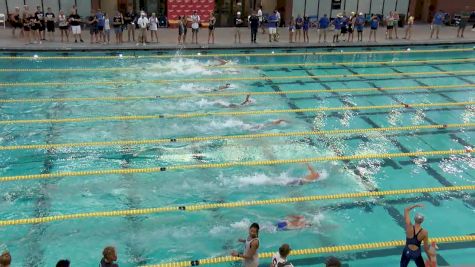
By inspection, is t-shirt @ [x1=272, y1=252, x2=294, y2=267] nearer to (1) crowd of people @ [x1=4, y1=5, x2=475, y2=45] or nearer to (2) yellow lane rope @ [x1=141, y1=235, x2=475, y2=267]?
(2) yellow lane rope @ [x1=141, y1=235, x2=475, y2=267]

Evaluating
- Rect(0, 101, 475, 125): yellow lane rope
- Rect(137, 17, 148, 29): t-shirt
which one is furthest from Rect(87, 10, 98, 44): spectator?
Rect(0, 101, 475, 125): yellow lane rope

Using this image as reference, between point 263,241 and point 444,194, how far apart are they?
13.1ft

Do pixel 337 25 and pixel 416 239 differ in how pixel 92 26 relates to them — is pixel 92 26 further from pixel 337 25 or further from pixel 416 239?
pixel 416 239

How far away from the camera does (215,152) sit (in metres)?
11.0

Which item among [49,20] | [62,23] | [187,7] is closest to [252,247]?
[62,23]

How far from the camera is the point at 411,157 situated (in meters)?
11.1

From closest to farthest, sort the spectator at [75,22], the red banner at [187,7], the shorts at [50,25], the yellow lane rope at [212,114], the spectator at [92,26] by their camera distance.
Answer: the yellow lane rope at [212,114]
the spectator at [92,26]
the spectator at [75,22]
the shorts at [50,25]
the red banner at [187,7]

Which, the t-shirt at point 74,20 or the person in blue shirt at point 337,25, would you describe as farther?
the person in blue shirt at point 337,25

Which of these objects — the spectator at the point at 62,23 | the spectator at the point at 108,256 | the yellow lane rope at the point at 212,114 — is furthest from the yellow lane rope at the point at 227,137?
the spectator at the point at 62,23

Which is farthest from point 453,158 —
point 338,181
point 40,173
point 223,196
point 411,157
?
point 40,173

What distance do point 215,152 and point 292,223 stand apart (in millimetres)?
3138

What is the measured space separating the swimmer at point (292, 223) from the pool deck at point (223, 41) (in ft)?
41.3

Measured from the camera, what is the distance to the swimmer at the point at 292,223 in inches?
329

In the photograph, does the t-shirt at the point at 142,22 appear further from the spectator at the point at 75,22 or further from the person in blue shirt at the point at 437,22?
the person in blue shirt at the point at 437,22
